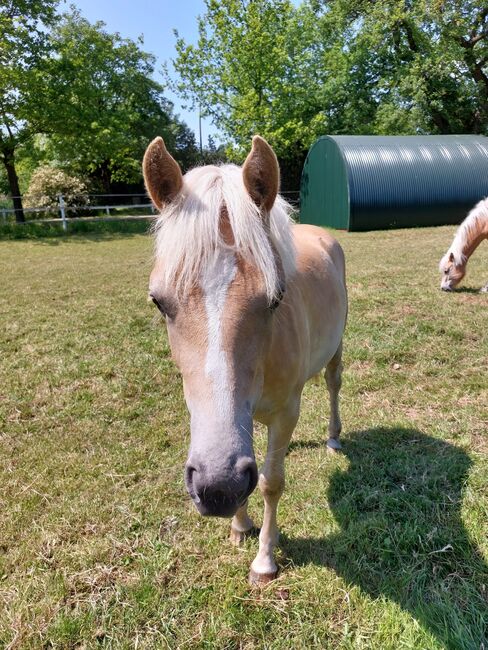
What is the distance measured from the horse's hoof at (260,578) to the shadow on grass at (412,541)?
0.19 meters

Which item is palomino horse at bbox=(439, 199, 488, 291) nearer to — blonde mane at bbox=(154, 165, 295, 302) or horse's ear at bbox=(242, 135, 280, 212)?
horse's ear at bbox=(242, 135, 280, 212)

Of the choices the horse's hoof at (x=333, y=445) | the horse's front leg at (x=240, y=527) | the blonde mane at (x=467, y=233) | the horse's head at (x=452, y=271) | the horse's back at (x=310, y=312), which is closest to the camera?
the horse's back at (x=310, y=312)

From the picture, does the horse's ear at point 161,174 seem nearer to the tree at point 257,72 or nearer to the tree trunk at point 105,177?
the tree at point 257,72

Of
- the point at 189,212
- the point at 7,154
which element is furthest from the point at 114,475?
the point at 7,154

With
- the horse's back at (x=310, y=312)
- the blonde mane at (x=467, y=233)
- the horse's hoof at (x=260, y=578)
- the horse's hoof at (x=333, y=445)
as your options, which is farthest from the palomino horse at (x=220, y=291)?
the blonde mane at (x=467, y=233)

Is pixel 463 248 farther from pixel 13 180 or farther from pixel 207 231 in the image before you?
pixel 13 180

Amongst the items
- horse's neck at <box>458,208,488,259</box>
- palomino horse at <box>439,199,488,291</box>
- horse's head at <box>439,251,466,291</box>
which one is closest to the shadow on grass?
horse's head at <box>439,251,466,291</box>

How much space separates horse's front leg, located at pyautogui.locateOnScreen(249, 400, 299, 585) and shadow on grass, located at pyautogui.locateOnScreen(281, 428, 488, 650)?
187 millimetres

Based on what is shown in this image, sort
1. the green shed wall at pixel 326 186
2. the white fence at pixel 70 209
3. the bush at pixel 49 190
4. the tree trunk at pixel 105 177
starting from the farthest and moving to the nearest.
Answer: the tree trunk at pixel 105 177, the bush at pixel 49 190, the white fence at pixel 70 209, the green shed wall at pixel 326 186

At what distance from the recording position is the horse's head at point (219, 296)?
4.41ft

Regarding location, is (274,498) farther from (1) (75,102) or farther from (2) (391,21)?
(2) (391,21)

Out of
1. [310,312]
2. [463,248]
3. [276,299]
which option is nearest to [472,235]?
[463,248]

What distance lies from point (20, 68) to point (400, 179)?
56.7ft

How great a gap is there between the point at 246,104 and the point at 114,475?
23510 mm
